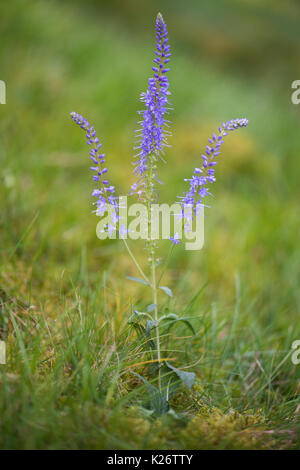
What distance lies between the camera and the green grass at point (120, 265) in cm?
142

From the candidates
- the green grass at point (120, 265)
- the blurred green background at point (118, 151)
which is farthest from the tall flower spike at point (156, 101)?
the blurred green background at point (118, 151)

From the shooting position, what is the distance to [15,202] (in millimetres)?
2777

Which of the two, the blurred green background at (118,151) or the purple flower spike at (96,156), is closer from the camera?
the purple flower spike at (96,156)

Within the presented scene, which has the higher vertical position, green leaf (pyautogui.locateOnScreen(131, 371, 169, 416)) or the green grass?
the green grass

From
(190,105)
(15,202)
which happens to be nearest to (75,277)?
(15,202)

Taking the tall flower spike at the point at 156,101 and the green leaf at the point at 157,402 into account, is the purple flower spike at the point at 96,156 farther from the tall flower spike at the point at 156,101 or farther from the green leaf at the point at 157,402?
the green leaf at the point at 157,402

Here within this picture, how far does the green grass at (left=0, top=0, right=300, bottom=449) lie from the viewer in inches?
55.8

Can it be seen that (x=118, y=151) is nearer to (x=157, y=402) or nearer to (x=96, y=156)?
(x=96, y=156)

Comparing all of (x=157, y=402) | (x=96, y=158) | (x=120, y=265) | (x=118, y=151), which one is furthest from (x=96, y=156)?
(x=118, y=151)

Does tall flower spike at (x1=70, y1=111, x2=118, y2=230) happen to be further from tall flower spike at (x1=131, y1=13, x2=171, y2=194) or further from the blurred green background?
the blurred green background

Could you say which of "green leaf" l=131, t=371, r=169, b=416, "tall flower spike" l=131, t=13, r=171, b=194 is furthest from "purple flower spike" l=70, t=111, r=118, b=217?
"green leaf" l=131, t=371, r=169, b=416

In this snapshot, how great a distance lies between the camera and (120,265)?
3.11m

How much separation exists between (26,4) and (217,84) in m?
4.65
